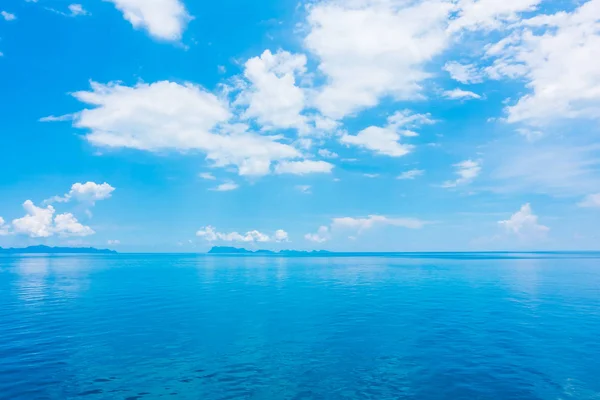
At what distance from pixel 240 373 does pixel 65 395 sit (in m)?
10.9

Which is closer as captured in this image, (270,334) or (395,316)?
(270,334)

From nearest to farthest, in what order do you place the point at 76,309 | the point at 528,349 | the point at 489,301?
the point at 528,349 < the point at 76,309 < the point at 489,301

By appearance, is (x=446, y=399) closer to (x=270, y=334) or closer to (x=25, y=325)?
(x=270, y=334)

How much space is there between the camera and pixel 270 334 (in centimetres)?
3794

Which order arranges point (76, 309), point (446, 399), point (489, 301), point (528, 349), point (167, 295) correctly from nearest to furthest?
point (446, 399)
point (528, 349)
point (76, 309)
point (489, 301)
point (167, 295)

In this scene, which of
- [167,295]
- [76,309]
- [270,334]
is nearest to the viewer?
[270,334]

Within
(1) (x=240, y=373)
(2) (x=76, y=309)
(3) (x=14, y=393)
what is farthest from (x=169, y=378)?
(2) (x=76, y=309)

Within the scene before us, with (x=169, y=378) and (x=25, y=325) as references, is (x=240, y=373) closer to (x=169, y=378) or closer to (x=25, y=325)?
(x=169, y=378)

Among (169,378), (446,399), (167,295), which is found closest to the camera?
(446,399)

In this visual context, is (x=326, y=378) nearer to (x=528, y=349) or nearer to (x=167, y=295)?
(x=528, y=349)

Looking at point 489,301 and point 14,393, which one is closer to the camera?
point 14,393

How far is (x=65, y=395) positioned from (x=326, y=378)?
16695 mm

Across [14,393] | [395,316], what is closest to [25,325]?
[14,393]

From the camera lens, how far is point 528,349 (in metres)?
32.5
